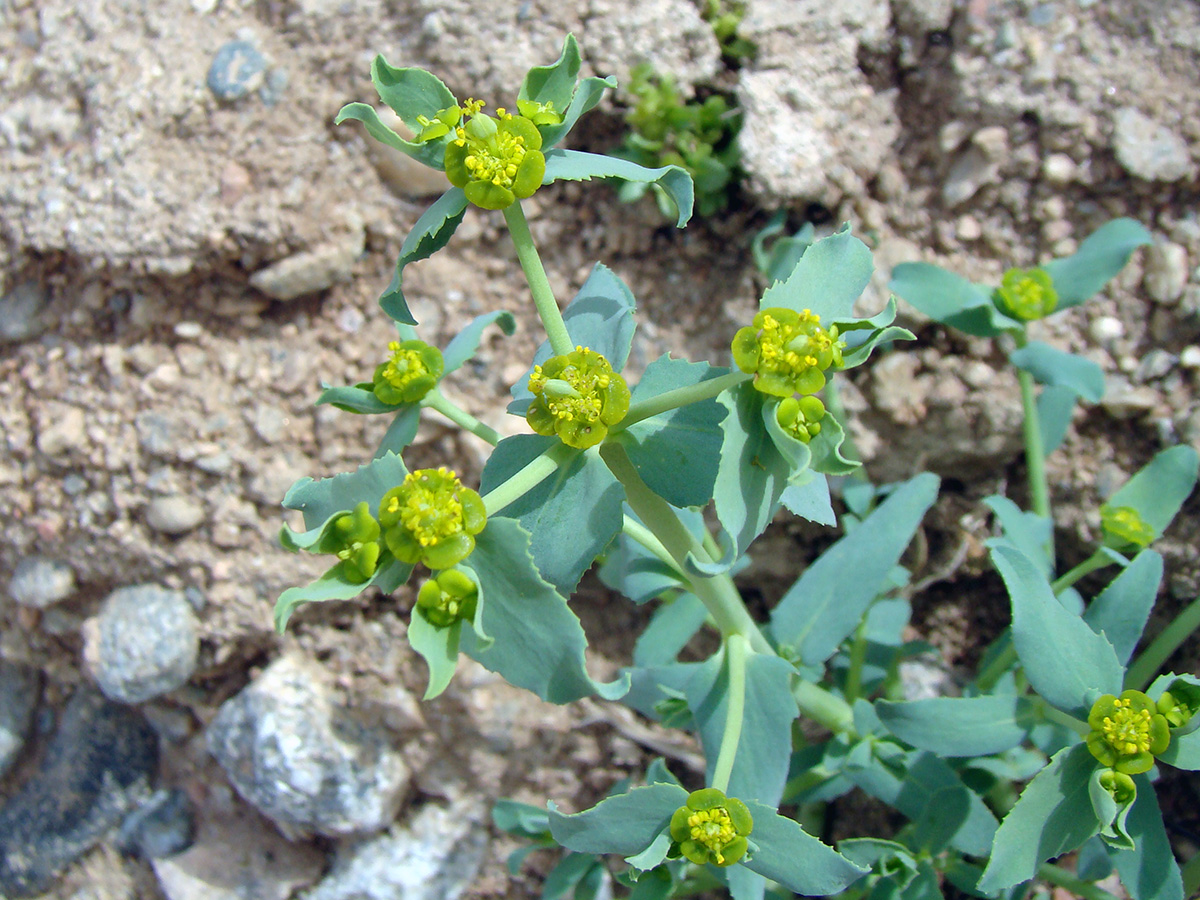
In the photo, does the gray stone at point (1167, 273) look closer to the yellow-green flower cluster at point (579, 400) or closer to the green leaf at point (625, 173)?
the green leaf at point (625, 173)

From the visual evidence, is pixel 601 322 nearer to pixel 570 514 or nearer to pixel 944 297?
pixel 570 514

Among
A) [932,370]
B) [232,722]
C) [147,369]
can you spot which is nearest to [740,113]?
[932,370]

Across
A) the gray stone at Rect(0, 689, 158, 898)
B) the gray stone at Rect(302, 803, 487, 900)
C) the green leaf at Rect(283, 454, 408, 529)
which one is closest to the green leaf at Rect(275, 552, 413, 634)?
the green leaf at Rect(283, 454, 408, 529)

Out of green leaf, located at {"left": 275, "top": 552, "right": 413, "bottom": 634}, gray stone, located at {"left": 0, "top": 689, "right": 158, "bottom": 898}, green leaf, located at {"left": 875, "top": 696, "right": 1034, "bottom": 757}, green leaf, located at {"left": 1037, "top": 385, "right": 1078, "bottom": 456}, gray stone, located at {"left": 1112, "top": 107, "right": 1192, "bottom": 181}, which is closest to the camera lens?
green leaf, located at {"left": 275, "top": 552, "right": 413, "bottom": 634}

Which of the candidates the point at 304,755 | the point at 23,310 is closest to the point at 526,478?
the point at 304,755

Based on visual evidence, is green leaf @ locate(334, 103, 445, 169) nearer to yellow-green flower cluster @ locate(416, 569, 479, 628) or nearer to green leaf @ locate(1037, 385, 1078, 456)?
yellow-green flower cluster @ locate(416, 569, 479, 628)

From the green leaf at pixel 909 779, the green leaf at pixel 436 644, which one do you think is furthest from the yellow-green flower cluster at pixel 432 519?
the green leaf at pixel 909 779

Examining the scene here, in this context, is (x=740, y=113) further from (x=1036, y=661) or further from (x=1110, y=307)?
(x=1036, y=661)
